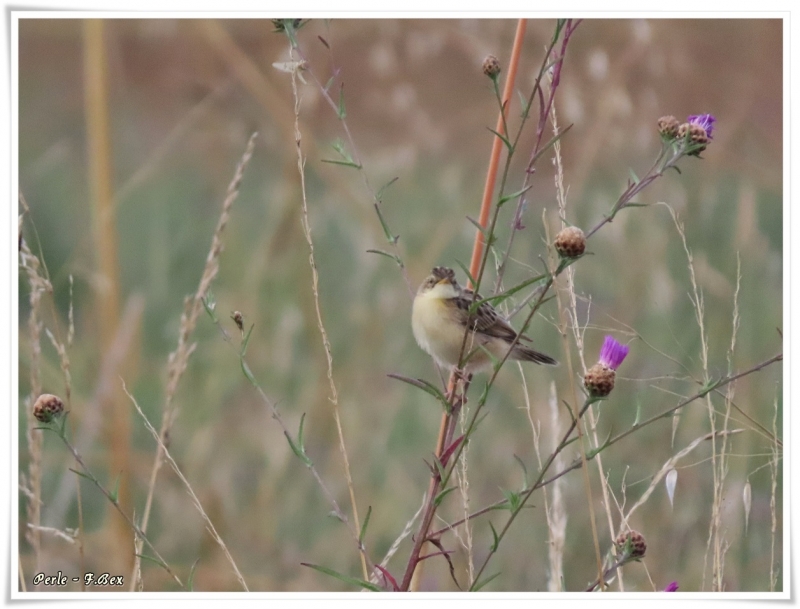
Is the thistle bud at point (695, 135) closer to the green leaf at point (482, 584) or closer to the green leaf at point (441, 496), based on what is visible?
the green leaf at point (441, 496)

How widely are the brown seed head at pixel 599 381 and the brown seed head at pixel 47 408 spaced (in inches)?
42.1

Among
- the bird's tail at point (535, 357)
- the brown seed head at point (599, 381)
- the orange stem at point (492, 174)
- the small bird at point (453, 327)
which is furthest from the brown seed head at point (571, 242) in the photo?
the bird's tail at point (535, 357)

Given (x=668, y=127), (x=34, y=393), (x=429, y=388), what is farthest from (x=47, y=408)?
(x=668, y=127)

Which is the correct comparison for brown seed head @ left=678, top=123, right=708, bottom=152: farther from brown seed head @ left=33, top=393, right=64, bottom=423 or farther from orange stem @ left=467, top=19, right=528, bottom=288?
brown seed head @ left=33, top=393, right=64, bottom=423

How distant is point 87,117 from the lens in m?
2.73

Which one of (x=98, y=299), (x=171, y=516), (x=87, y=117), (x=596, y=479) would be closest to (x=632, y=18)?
(x=596, y=479)

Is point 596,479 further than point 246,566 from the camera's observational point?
Yes

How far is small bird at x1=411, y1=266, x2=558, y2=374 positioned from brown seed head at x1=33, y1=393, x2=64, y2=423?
844mm

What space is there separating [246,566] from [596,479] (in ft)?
3.93

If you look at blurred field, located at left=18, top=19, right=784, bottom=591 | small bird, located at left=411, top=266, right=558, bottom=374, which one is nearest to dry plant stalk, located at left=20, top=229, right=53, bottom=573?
blurred field, located at left=18, top=19, right=784, bottom=591

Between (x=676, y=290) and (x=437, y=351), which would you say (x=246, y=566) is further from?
(x=676, y=290)

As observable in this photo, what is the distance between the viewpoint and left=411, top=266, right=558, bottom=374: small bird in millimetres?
2068
